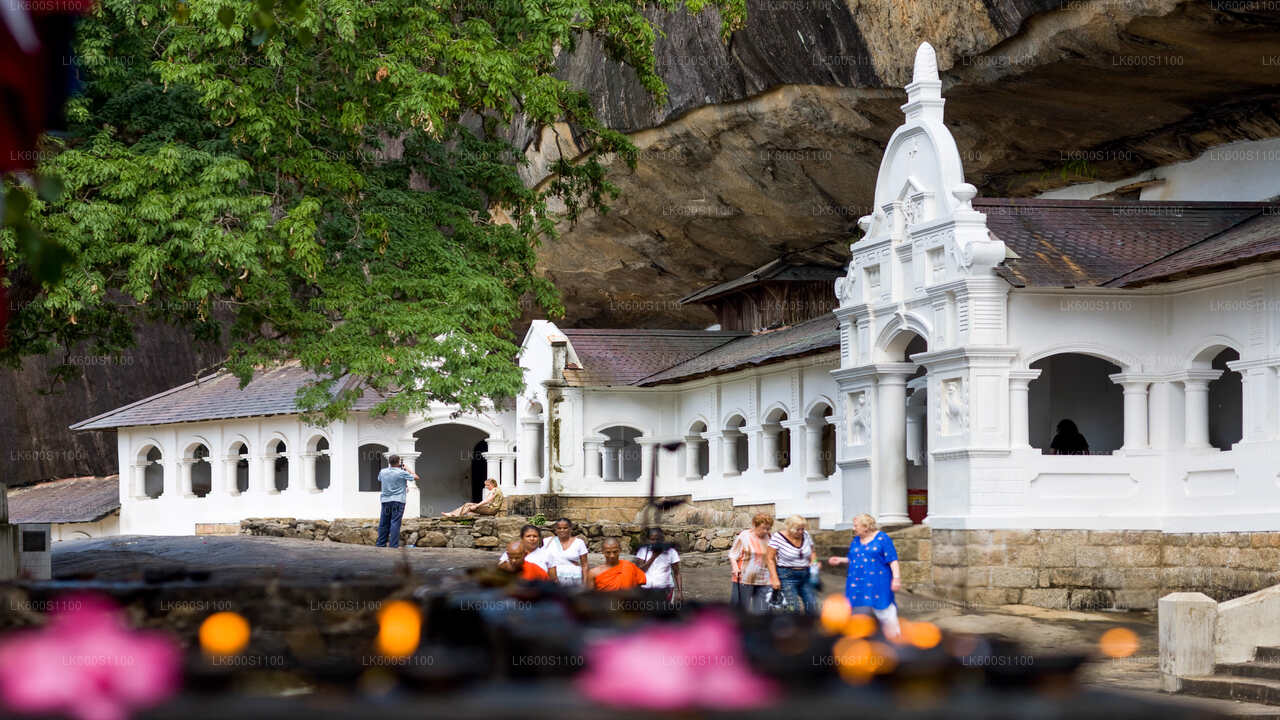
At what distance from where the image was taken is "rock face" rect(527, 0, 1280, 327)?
22.7m

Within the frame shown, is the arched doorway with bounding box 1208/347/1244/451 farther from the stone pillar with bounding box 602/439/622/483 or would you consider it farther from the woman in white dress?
the stone pillar with bounding box 602/439/622/483

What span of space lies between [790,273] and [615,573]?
2224 centimetres

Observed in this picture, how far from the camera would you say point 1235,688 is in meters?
14.2

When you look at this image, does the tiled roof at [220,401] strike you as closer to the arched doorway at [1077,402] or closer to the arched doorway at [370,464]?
the arched doorway at [370,464]

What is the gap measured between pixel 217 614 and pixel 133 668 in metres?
2.75

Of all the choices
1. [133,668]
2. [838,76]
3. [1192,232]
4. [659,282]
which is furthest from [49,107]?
[659,282]

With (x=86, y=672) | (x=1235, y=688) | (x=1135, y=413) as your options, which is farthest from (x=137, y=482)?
(x=86, y=672)

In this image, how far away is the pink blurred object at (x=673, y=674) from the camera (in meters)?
3.53

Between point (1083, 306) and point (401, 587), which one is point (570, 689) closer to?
point (401, 587)

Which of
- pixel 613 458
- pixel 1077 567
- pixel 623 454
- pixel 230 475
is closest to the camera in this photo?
pixel 1077 567

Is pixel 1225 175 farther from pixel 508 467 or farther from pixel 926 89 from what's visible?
pixel 508 467

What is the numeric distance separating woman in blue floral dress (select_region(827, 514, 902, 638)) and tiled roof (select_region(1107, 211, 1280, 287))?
276 inches

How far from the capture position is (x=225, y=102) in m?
18.9

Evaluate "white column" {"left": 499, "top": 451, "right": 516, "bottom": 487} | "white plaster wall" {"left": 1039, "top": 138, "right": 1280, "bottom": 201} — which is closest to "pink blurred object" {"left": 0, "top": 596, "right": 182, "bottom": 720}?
"white plaster wall" {"left": 1039, "top": 138, "right": 1280, "bottom": 201}
